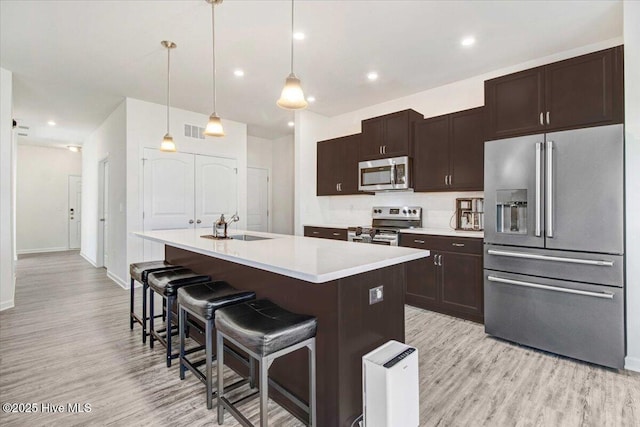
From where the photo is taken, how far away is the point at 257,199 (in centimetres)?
725

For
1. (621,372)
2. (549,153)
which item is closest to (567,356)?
(621,372)

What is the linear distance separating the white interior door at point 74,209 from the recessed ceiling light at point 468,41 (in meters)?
9.86

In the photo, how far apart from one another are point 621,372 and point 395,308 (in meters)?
1.92

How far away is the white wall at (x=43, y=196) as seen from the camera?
7918 mm

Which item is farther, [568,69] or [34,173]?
[34,173]

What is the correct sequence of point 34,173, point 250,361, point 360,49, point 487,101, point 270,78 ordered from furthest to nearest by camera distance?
1. point 34,173
2. point 270,78
3. point 360,49
4. point 487,101
5. point 250,361

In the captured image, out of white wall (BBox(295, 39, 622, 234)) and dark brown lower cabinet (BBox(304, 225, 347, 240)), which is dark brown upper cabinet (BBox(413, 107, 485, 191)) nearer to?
white wall (BBox(295, 39, 622, 234))

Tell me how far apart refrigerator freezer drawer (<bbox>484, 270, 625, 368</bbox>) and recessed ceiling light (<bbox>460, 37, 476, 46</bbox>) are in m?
2.27

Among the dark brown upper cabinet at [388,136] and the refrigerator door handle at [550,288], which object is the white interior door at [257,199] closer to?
the dark brown upper cabinet at [388,136]

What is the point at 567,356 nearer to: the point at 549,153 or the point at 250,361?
the point at 549,153

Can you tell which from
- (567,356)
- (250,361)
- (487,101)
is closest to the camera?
(250,361)

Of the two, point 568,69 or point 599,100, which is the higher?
point 568,69

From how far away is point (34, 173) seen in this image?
8055 mm

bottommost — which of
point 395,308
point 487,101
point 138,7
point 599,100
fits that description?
point 395,308
